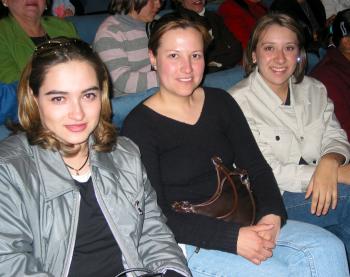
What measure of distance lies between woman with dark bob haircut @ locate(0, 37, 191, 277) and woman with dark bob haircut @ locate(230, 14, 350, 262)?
2.23 feet

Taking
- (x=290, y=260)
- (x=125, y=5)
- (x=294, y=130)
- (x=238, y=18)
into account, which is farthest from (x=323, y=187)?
(x=238, y=18)

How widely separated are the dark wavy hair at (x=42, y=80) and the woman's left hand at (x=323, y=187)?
Result: 890mm

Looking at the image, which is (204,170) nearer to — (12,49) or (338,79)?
(338,79)

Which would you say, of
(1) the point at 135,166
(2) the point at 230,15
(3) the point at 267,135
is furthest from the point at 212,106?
(2) the point at 230,15

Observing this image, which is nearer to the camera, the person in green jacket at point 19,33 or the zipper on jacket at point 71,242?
the zipper on jacket at point 71,242

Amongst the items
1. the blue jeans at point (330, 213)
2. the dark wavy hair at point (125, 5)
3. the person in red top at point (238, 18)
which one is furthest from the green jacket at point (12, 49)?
the person in red top at point (238, 18)

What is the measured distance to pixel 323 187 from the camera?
170 cm

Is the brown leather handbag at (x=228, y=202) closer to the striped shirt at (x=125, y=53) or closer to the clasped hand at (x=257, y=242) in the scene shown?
the clasped hand at (x=257, y=242)

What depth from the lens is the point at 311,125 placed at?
1.88 meters

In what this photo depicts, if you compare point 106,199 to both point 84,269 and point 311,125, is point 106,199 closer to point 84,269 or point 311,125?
point 84,269

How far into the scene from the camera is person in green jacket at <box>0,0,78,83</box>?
→ 7.20 ft

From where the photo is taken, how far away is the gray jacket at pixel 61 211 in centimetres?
107

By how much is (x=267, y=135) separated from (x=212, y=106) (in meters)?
0.33

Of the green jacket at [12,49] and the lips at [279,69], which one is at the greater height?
the lips at [279,69]
